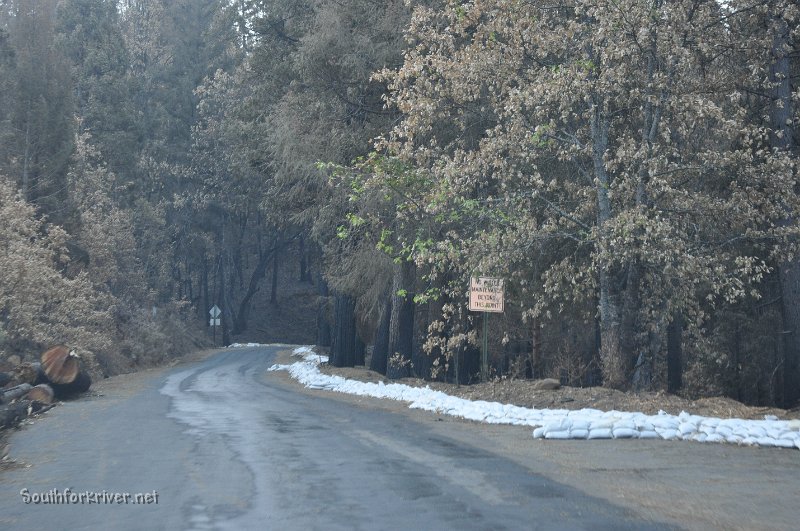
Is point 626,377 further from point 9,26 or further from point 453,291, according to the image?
point 9,26

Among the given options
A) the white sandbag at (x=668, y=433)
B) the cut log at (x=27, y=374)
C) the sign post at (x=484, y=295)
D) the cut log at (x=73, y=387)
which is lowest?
the cut log at (x=73, y=387)

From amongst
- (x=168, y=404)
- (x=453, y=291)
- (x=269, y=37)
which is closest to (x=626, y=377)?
(x=453, y=291)

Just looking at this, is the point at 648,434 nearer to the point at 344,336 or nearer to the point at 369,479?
the point at 369,479

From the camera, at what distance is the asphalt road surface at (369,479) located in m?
8.18

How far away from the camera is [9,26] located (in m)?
39.6

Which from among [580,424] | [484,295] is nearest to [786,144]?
[484,295]

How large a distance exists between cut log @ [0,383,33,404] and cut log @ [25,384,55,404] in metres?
0.13

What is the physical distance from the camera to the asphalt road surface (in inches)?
322

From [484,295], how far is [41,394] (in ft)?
33.9

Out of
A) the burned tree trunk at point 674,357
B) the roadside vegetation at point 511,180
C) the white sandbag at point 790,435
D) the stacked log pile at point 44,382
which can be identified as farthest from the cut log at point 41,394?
the burned tree trunk at point 674,357

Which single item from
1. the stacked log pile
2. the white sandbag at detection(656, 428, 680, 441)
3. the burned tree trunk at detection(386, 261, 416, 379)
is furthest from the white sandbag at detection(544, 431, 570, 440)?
the burned tree trunk at detection(386, 261, 416, 379)

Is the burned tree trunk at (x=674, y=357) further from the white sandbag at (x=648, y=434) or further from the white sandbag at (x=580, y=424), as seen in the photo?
the white sandbag at (x=648, y=434)

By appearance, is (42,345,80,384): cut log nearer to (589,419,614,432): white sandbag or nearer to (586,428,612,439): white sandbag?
(589,419,614,432): white sandbag

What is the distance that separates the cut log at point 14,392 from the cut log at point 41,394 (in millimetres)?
126
